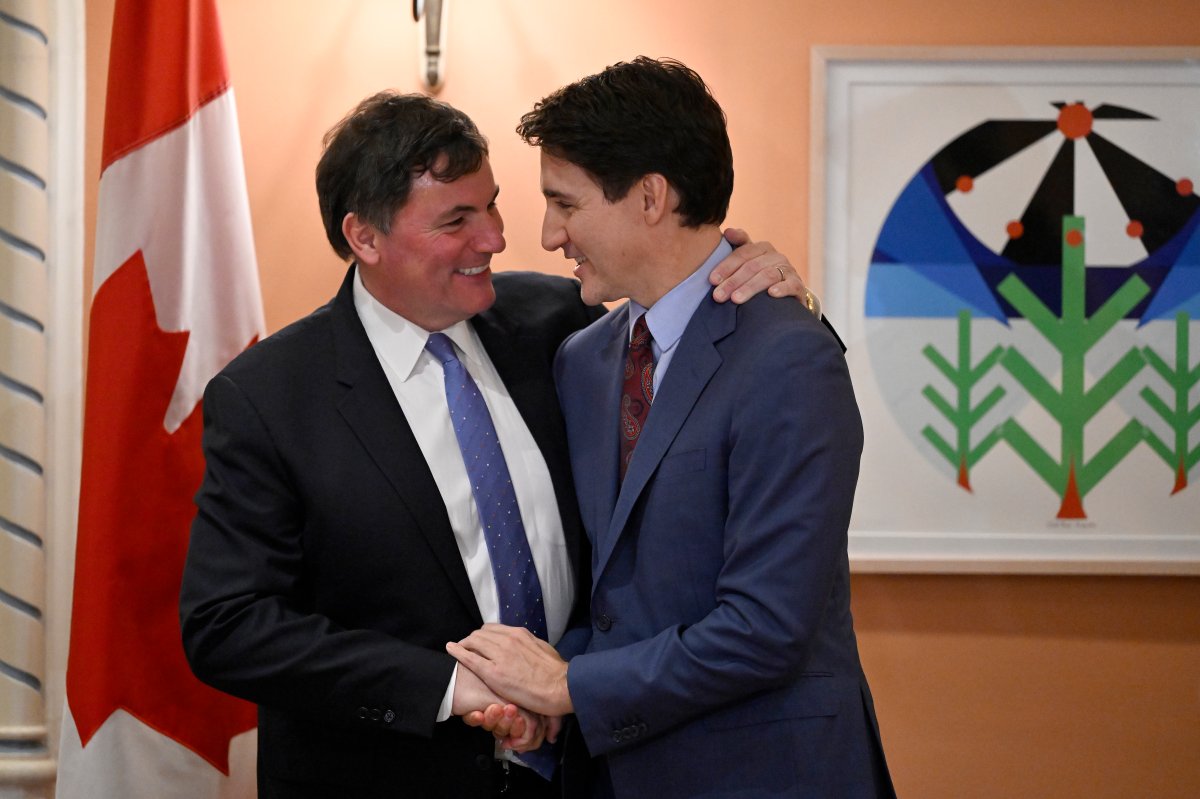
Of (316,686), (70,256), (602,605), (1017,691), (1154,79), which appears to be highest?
(1154,79)

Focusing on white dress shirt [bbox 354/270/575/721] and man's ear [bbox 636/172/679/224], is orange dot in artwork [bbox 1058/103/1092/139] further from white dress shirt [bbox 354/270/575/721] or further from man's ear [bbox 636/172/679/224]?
white dress shirt [bbox 354/270/575/721]

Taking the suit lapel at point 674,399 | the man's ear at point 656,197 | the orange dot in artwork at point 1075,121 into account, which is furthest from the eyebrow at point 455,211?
the orange dot in artwork at point 1075,121

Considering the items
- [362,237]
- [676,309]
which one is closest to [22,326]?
[362,237]

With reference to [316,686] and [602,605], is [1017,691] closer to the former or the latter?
[602,605]

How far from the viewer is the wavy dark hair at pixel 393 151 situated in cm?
186

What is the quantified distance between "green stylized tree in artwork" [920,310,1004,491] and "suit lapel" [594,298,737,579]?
3.74ft

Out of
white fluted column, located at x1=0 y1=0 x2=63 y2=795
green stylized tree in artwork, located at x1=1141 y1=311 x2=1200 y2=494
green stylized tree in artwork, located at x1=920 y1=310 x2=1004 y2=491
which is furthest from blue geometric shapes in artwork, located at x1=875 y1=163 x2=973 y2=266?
white fluted column, located at x1=0 y1=0 x2=63 y2=795

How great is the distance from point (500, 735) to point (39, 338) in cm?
139

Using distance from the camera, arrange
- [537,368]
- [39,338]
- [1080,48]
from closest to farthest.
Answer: [537,368] → [39,338] → [1080,48]

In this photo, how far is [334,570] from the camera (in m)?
1.77

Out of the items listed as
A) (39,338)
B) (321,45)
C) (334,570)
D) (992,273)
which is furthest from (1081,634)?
(39,338)

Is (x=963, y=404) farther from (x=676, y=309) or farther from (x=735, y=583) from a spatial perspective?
(x=735, y=583)

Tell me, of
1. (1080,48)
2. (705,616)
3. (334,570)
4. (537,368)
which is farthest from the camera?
(1080,48)

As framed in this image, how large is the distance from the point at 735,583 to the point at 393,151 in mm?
872
